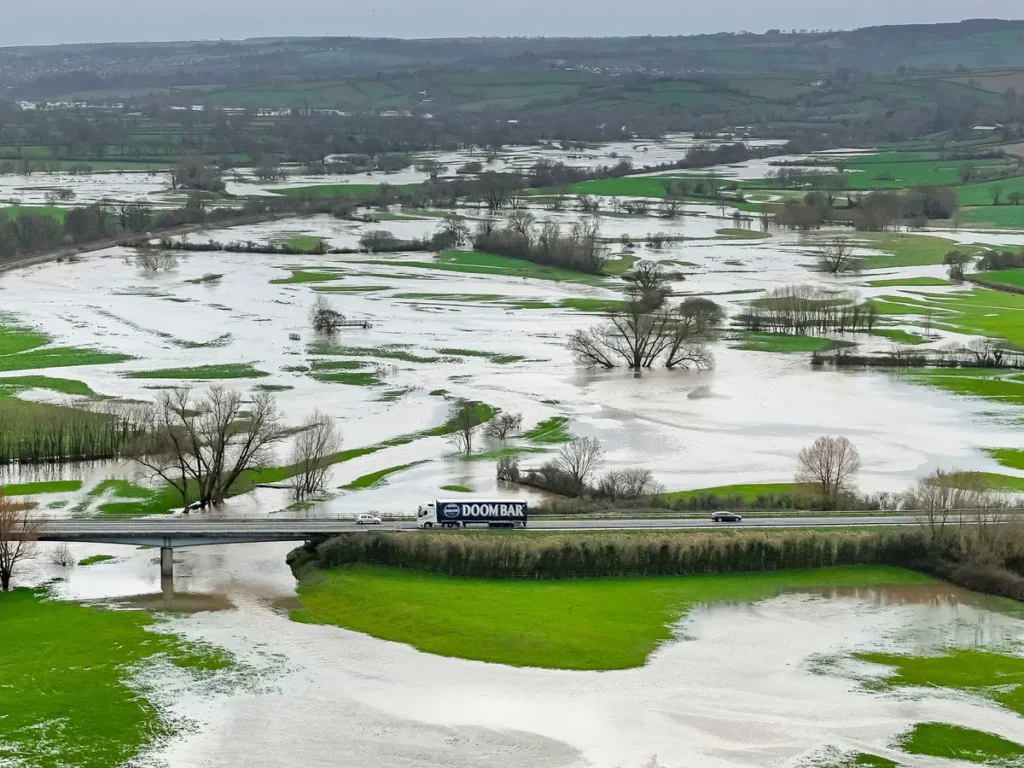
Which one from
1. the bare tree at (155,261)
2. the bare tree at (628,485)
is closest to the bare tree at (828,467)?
the bare tree at (628,485)

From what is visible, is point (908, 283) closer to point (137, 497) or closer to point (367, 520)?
point (137, 497)

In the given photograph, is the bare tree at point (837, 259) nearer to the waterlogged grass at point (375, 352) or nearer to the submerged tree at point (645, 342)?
the submerged tree at point (645, 342)

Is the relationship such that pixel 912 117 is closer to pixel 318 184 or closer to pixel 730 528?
pixel 318 184

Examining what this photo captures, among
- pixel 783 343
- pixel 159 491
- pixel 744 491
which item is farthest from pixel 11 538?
pixel 783 343

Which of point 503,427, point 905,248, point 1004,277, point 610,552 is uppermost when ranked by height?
point 905,248

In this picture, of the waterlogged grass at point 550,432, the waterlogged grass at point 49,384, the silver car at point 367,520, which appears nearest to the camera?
the silver car at point 367,520

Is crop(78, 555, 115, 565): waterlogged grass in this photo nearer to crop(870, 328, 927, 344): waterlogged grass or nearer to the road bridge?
the road bridge
